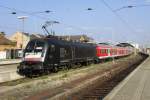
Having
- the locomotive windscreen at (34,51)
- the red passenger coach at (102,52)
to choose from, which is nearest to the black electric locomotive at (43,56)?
the locomotive windscreen at (34,51)

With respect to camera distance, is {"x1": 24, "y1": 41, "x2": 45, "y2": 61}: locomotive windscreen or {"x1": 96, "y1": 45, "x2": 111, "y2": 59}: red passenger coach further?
{"x1": 96, "y1": 45, "x2": 111, "y2": 59}: red passenger coach

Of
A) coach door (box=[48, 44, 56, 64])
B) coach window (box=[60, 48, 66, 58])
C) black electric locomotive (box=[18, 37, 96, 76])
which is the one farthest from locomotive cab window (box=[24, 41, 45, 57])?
coach window (box=[60, 48, 66, 58])

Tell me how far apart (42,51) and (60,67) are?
4.80 m

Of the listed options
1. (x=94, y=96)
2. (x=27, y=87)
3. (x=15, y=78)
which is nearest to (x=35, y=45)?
(x=15, y=78)

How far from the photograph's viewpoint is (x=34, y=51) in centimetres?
2795

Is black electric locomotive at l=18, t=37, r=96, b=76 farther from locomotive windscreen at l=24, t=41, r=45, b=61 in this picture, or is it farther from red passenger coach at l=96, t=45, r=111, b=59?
red passenger coach at l=96, t=45, r=111, b=59

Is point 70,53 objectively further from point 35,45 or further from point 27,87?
point 27,87

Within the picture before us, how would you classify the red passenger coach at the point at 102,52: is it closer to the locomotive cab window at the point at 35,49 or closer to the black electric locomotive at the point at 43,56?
the black electric locomotive at the point at 43,56

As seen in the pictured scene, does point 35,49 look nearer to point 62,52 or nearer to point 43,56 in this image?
point 43,56

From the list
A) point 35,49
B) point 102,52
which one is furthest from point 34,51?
point 102,52

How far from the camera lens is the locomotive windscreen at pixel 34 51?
89.9 feet

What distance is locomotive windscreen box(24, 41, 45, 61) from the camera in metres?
27.4

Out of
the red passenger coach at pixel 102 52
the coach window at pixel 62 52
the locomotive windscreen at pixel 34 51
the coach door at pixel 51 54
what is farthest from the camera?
the red passenger coach at pixel 102 52

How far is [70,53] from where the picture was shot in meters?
35.0
